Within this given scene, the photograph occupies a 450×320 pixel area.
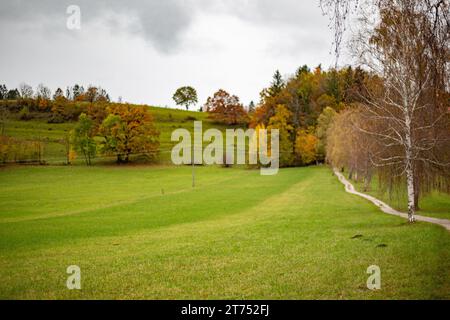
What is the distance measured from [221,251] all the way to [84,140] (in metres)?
78.7

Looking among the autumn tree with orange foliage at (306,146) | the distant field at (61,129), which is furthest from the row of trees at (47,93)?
the autumn tree with orange foliage at (306,146)

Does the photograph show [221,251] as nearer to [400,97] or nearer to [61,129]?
[400,97]

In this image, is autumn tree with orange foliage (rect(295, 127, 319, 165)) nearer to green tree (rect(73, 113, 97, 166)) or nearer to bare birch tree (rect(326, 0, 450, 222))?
green tree (rect(73, 113, 97, 166))

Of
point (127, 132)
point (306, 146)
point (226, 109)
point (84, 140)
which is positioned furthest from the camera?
point (226, 109)

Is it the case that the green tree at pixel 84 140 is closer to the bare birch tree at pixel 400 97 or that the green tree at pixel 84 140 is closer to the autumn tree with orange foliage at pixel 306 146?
the autumn tree with orange foliage at pixel 306 146

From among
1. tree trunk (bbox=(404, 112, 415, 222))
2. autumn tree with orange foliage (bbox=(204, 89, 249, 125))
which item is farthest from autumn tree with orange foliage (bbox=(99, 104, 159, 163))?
tree trunk (bbox=(404, 112, 415, 222))

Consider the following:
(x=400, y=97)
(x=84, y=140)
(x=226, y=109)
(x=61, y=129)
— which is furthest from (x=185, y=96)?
(x=400, y=97)

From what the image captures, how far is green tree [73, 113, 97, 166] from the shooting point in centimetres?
8725

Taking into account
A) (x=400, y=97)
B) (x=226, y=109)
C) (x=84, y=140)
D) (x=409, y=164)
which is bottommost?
(x=409, y=164)

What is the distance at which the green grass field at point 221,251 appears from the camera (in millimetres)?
9891

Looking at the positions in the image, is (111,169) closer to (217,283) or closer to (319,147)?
(319,147)

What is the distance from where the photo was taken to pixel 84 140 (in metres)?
87.0
